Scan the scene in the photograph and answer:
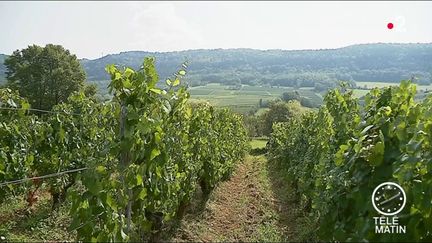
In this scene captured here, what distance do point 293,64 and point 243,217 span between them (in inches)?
5210

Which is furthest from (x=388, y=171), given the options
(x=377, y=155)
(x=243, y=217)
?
(x=243, y=217)

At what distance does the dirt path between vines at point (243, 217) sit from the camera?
348 inches

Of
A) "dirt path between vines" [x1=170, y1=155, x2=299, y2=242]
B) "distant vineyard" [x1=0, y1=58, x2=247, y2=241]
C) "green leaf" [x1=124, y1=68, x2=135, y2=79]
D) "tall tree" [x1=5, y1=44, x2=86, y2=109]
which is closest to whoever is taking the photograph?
"distant vineyard" [x1=0, y1=58, x2=247, y2=241]

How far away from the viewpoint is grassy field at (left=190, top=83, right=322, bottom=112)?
77.8 meters

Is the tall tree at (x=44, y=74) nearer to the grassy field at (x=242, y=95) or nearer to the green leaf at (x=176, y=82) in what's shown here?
the green leaf at (x=176, y=82)

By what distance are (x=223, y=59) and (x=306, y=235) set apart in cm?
14970

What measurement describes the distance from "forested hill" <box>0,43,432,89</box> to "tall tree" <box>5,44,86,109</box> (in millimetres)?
24608

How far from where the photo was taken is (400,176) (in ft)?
10.5

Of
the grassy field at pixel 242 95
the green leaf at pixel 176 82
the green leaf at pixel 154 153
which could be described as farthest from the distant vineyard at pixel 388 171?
the grassy field at pixel 242 95

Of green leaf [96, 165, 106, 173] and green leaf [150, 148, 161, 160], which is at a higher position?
green leaf [150, 148, 161, 160]

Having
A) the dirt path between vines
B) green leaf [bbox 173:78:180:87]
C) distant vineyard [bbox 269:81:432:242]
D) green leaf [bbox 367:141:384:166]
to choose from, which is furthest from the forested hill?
green leaf [bbox 367:141:384:166]

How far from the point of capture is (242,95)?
96812 mm

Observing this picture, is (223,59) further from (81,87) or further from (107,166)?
(107,166)

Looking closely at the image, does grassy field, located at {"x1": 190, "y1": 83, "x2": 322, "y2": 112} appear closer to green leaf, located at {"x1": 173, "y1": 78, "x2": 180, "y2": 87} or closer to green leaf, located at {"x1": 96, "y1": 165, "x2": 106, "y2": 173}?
green leaf, located at {"x1": 173, "y1": 78, "x2": 180, "y2": 87}
